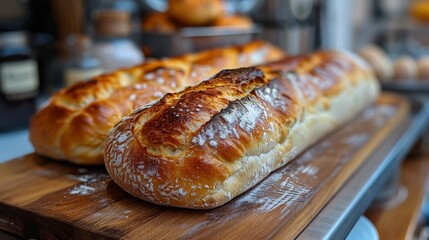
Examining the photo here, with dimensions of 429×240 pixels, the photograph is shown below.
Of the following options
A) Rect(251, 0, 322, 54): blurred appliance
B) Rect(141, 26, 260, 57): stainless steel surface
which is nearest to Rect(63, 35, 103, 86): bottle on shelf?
Rect(141, 26, 260, 57): stainless steel surface

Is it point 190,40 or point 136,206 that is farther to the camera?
point 190,40

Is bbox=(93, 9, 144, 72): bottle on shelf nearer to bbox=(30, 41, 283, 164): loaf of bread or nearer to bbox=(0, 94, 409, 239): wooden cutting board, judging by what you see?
bbox=(30, 41, 283, 164): loaf of bread

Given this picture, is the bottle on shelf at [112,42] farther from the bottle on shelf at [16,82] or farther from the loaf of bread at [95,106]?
the loaf of bread at [95,106]

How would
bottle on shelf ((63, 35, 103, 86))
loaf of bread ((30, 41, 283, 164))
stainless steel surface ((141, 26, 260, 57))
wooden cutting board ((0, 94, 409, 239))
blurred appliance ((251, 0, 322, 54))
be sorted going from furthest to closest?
blurred appliance ((251, 0, 322, 54)), stainless steel surface ((141, 26, 260, 57)), bottle on shelf ((63, 35, 103, 86)), loaf of bread ((30, 41, 283, 164)), wooden cutting board ((0, 94, 409, 239))

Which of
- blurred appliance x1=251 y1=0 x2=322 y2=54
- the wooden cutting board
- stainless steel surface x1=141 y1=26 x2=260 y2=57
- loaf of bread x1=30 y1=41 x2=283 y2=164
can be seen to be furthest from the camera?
blurred appliance x1=251 y1=0 x2=322 y2=54

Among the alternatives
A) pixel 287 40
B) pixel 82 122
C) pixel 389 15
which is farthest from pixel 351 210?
pixel 389 15

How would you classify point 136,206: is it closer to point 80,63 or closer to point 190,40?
point 80,63

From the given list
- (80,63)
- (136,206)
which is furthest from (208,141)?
(80,63)
